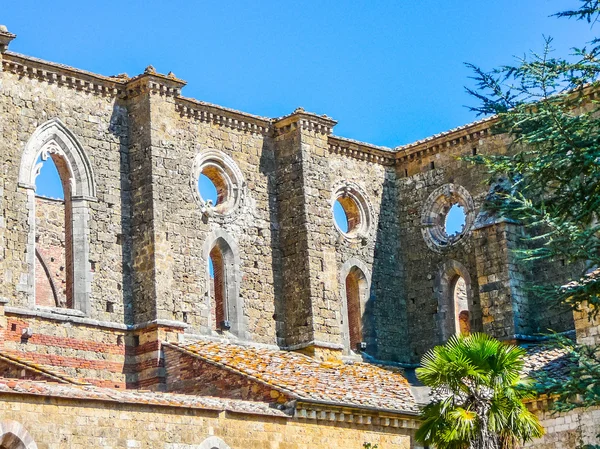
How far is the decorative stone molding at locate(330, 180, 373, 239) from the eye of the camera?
31.5 m

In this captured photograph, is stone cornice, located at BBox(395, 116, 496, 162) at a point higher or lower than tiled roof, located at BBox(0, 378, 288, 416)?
higher

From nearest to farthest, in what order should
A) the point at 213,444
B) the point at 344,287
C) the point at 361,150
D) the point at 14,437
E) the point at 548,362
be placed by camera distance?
1. the point at 14,437
2. the point at 213,444
3. the point at 548,362
4. the point at 344,287
5. the point at 361,150

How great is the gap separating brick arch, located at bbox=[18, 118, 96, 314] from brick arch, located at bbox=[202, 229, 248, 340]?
110 inches

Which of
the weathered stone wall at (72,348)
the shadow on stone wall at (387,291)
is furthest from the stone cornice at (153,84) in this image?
the shadow on stone wall at (387,291)

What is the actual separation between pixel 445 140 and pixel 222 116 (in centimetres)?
549

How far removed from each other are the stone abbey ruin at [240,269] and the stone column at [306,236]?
0.04 meters

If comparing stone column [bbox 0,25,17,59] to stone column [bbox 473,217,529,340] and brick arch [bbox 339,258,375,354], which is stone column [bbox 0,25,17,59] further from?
stone column [bbox 473,217,529,340]

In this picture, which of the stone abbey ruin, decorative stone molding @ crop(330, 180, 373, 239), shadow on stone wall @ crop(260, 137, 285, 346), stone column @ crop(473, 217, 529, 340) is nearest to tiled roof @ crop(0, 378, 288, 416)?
the stone abbey ruin

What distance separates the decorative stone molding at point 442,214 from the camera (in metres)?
31.2

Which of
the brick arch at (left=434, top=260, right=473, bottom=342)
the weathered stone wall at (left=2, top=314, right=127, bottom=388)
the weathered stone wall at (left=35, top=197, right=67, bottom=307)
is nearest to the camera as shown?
the weathered stone wall at (left=2, top=314, right=127, bottom=388)

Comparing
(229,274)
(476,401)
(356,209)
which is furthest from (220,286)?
(476,401)

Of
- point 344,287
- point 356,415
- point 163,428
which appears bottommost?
point 163,428

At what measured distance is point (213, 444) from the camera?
21312 mm

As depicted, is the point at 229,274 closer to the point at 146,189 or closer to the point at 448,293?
the point at 146,189
